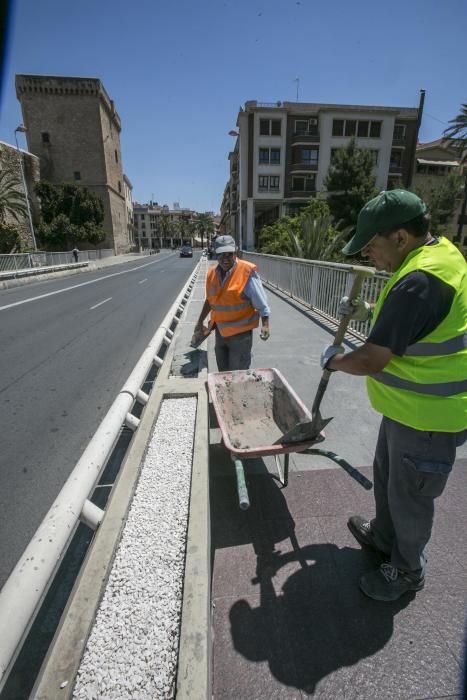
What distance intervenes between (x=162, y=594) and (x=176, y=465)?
1051 mm

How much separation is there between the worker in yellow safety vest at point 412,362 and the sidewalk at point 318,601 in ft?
0.57

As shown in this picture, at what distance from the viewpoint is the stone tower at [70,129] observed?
46.8 meters

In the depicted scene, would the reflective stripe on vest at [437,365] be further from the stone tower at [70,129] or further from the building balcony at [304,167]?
the stone tower at [70,129]

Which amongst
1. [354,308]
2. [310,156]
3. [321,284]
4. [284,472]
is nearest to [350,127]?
Result: [310,156]

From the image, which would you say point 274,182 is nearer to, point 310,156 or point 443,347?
point 310,156

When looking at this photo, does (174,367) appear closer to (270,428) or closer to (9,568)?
(270,428)

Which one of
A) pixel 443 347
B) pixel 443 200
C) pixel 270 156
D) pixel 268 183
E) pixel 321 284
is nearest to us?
pixel 443 347

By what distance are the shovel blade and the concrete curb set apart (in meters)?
0.63

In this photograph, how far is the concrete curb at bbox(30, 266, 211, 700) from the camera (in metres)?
1.35

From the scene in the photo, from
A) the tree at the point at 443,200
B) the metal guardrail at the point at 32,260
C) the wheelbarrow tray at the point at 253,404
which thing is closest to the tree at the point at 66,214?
the metal guardrail at the point at 32,260

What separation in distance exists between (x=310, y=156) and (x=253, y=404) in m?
45.3

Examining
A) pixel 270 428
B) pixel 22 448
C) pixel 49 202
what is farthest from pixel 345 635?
pixel 49 202

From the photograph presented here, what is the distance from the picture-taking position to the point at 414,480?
6.01ft

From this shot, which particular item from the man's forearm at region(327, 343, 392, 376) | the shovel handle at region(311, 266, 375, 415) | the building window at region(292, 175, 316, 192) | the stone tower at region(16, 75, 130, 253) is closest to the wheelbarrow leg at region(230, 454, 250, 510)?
the shovel handle at region(311, 266, 375, 415)
